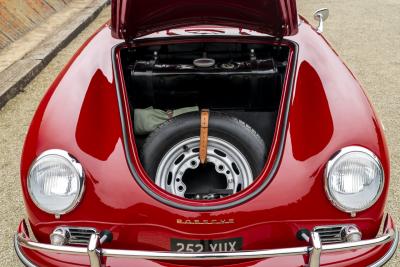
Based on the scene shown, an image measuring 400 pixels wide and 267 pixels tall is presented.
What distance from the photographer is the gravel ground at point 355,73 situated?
3.02 meters

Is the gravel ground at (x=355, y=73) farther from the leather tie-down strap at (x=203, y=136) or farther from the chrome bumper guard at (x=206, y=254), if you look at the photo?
the leather tie-down strap at (x=203, y=136)

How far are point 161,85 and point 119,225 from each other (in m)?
0.95

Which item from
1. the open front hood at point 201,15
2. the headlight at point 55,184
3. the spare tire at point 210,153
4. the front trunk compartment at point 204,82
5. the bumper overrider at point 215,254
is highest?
the open front hood at point 201,15

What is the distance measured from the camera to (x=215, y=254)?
1.68m

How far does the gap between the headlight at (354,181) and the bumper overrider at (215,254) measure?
15 cm

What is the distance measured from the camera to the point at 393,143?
143 inches

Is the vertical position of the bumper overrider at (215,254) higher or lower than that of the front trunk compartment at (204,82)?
lower

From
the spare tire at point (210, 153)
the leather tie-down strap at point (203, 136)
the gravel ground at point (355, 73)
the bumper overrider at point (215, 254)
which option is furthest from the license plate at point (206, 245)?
the gravel ground at point (355, 73)

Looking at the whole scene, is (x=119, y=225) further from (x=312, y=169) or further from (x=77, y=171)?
(x=312, y=169)

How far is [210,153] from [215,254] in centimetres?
50

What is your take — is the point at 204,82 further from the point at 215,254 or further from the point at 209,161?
the point at 215,254

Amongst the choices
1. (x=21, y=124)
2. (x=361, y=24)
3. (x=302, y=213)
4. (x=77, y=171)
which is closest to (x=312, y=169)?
(x=302, y=213)

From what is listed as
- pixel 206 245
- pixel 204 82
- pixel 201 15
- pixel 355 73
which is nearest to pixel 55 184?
pixel 206 245

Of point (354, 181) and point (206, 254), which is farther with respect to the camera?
point (354, 181)
